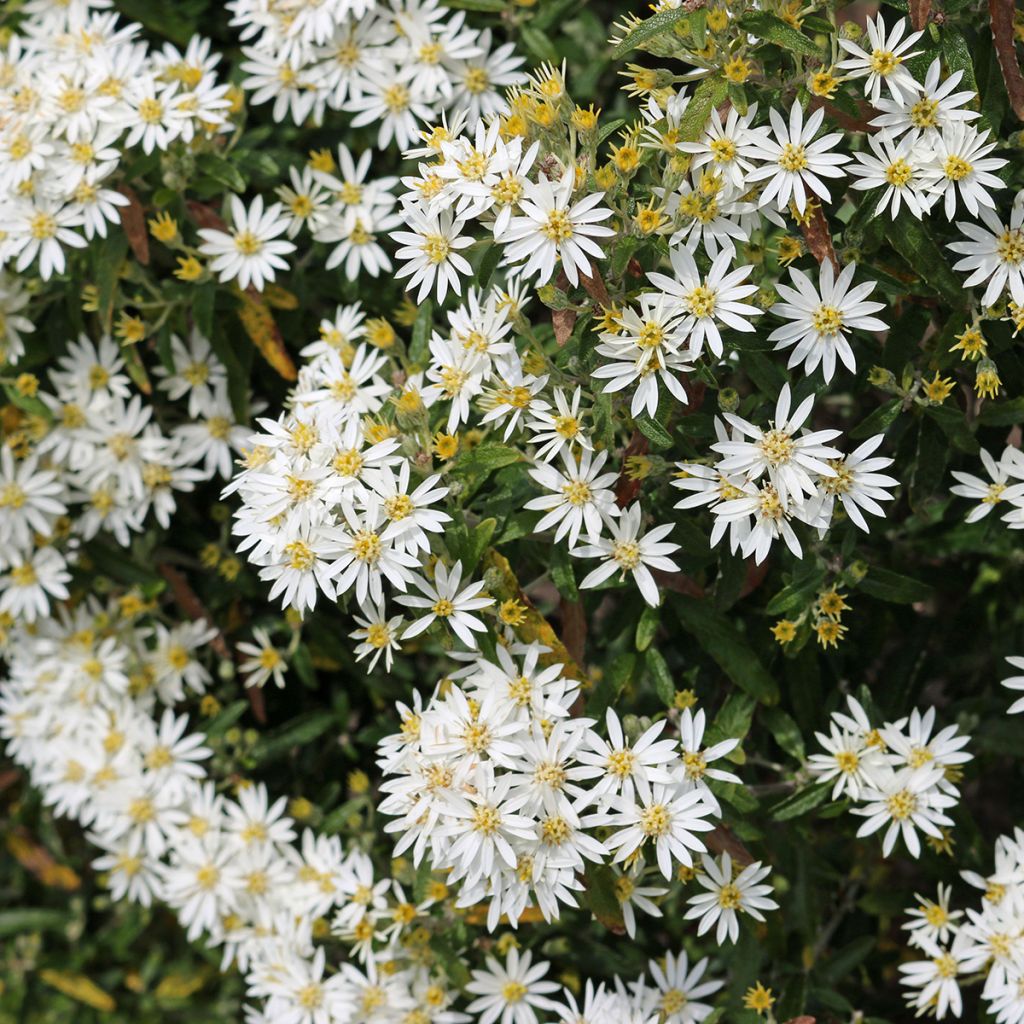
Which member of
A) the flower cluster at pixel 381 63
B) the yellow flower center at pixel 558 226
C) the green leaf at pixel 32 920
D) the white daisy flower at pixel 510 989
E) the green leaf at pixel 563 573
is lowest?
the green leaf at pixel 32 920

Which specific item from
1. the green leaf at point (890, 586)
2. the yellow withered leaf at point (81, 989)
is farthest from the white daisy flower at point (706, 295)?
the yellow withered leaf at point (81, 989)

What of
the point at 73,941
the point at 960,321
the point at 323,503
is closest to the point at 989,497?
the point at 960,321

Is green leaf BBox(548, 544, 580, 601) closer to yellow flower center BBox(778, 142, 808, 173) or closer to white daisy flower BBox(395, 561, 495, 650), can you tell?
white daisy flower BBox(395, 561, 495, 650)

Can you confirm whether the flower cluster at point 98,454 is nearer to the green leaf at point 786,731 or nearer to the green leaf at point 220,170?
the green leaf at point 220,170

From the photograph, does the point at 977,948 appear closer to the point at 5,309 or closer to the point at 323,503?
the point at 323,503

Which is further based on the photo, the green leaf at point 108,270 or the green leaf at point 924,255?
the green leaf at point 108,270

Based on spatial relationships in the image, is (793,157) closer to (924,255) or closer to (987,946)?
(924,255)

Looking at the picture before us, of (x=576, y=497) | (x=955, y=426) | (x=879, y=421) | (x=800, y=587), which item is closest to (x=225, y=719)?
(x=576, y=497)
